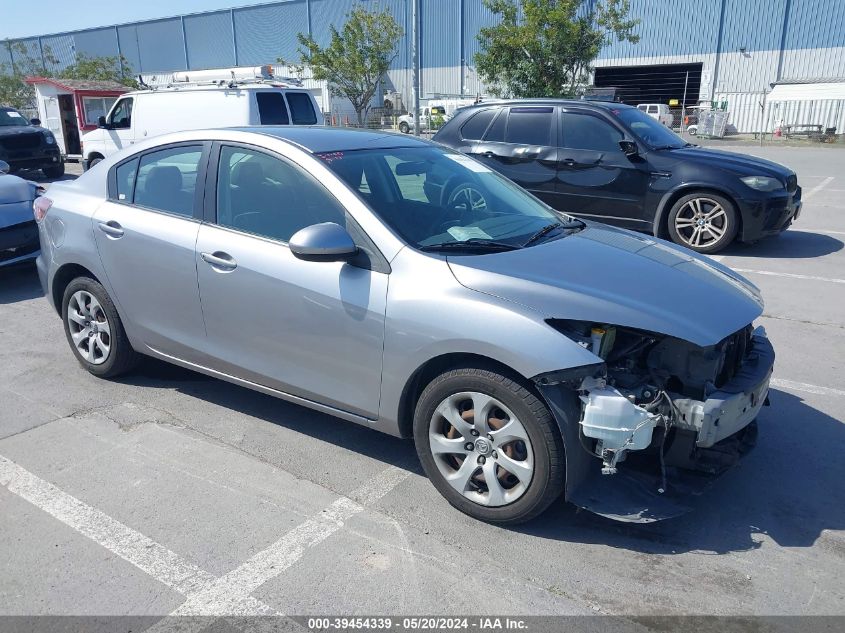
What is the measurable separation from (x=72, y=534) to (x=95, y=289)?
1.96 meters

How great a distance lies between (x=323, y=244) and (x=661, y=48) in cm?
4181

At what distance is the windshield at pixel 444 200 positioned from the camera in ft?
11.6

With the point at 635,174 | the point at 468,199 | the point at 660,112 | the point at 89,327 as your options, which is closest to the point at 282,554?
the point at 468,199

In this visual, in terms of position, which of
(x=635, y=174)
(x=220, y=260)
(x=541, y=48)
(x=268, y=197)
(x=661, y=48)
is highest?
(x=661, y=48)

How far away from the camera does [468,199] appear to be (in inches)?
159

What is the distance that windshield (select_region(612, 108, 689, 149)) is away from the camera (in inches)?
347

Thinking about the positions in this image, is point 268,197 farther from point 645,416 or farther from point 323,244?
point 645,416

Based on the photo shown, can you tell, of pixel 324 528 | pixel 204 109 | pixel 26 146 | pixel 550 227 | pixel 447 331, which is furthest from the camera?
pixel 26 146

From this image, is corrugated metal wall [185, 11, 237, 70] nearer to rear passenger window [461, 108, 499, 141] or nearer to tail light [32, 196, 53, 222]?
rear passenger window [461, 108, 499, 141]

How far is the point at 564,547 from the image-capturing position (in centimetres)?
308

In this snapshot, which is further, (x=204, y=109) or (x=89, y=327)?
(x=204, y=109)

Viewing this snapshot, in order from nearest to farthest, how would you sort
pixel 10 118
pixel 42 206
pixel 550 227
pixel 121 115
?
pixel 550 227 → pixel 42 206 → pixel 121 115 → pixel 10 118

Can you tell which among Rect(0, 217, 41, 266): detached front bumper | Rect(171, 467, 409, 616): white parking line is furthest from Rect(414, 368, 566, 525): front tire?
Rect(0, 217, 41, 266): detached front bumper

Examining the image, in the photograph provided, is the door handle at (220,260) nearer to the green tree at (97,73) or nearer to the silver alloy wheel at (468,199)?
the silver alloy wheel at (468,199)
